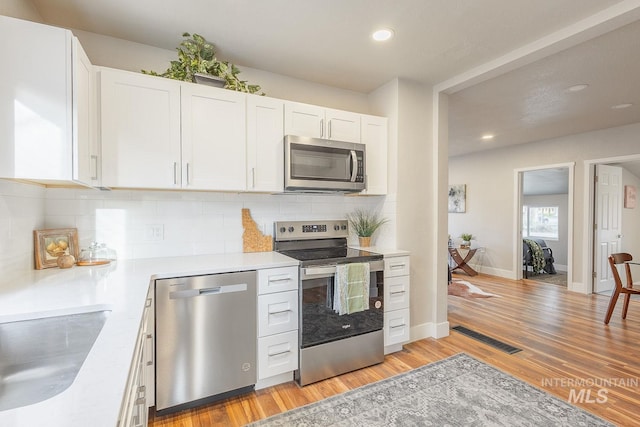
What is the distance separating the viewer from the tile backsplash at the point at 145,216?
1.71 m

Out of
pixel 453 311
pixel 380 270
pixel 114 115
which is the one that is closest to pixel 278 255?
pixel 380 270

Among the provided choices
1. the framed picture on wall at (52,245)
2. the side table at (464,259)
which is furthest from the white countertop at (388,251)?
the side table at (464,259)

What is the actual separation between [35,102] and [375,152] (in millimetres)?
2390

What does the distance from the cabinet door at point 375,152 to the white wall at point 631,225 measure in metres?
5.06

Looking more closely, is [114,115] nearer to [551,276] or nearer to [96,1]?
[96,1]

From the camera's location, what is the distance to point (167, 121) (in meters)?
2.08

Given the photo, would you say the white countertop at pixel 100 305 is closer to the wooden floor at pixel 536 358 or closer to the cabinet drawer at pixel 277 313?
the cabinet drawer at pixel 277 313

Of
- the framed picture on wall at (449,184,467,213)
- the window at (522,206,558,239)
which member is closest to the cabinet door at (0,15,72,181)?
the framed picture on wall at (449,184,467,213)

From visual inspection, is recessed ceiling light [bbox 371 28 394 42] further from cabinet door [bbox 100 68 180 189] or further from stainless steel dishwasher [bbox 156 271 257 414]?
stainless steel dishwasher [bbox 156 271 257 414]

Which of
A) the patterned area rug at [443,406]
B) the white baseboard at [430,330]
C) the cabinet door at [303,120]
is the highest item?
the cabinet door at [303,120]

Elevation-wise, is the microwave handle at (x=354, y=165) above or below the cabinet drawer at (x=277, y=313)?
above

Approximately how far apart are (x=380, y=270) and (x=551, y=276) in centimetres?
546

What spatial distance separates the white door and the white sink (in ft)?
20.6

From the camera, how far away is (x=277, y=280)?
217 centimetres
